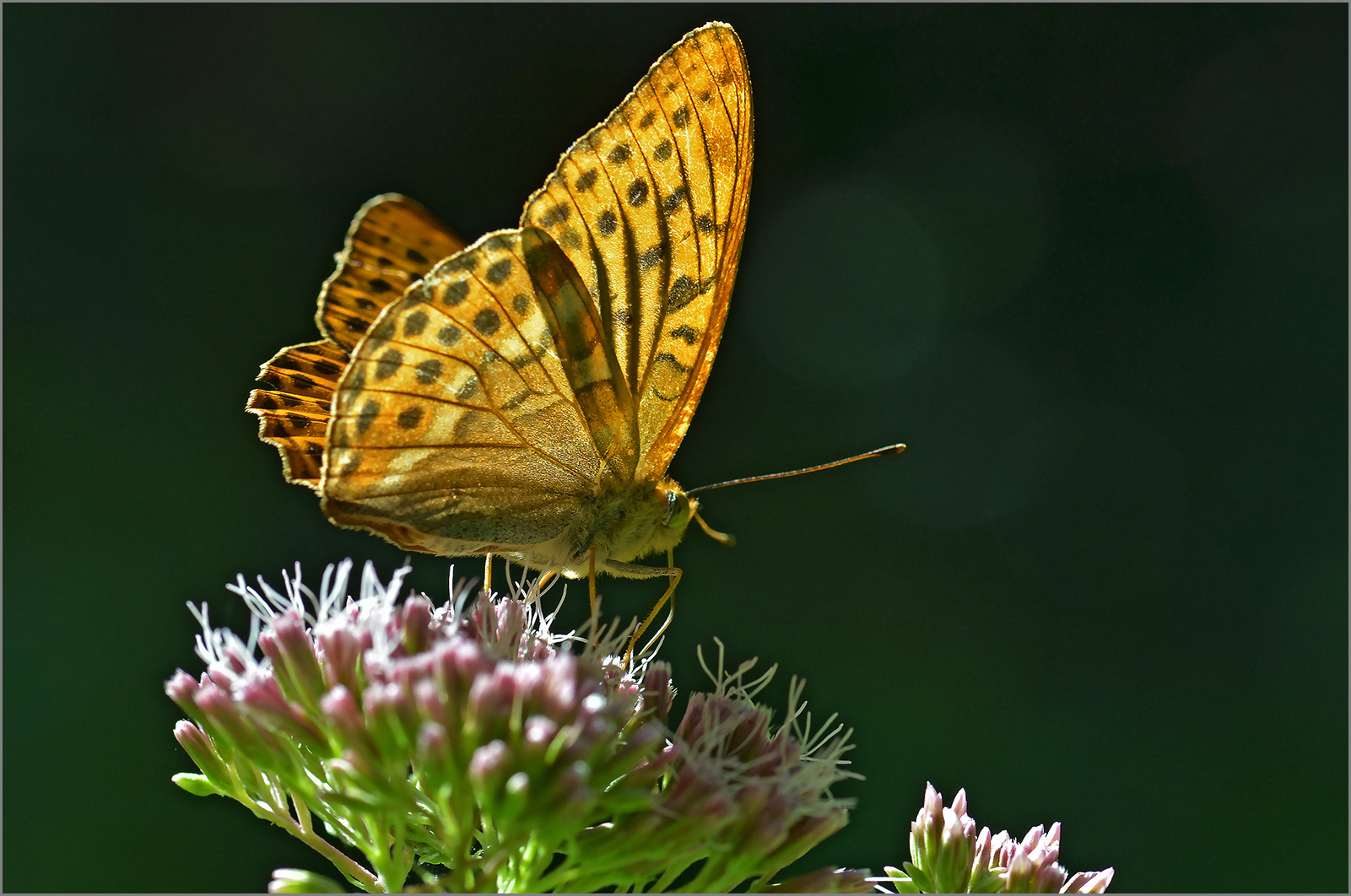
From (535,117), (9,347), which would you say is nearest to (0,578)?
(9,347)

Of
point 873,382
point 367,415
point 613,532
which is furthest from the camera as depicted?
point 873,382

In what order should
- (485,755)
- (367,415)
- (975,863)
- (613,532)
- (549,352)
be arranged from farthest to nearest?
(613,532)
(549,352)
(975,863)
(367,415)
(485,755)

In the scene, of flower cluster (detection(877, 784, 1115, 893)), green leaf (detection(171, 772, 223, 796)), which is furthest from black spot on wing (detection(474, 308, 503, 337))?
flower cluster (detection(877, 784, 1115, 893))

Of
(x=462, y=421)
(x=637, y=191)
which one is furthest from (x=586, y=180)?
(x=462, y=421)

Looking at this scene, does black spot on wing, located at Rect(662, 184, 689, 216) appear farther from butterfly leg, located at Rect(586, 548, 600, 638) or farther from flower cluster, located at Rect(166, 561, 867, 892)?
flower cluster, located at Rect(166, 561, 867, 892)

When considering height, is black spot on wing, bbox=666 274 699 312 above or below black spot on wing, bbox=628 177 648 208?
below

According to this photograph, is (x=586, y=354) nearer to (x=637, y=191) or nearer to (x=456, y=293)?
(x=456, y=293)
